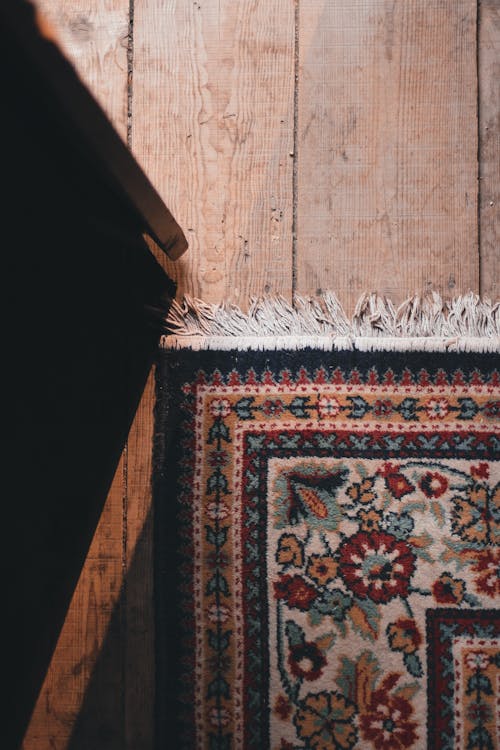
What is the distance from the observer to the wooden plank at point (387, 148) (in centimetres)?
76

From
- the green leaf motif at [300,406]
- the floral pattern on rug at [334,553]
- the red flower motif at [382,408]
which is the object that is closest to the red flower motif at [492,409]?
the floral pattern on rug at [334,553]

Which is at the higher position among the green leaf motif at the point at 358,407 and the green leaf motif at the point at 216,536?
the green leaf motif at the point at 358,407

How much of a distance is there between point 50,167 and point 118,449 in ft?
1.26

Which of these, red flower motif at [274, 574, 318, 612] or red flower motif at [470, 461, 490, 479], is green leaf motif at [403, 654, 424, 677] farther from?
red flower motif at [470, 461, 490, 479]

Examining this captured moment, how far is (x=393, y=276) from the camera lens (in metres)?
0.76

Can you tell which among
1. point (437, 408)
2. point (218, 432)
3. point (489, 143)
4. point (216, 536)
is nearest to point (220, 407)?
point (218, 432)

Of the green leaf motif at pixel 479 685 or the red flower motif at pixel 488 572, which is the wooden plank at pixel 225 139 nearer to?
the red flower motif at pixel 488 572

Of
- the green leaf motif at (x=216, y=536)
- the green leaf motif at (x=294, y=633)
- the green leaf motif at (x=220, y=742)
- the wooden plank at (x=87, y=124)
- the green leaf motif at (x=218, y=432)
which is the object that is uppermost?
the wooden plank at (x=87, y=124)

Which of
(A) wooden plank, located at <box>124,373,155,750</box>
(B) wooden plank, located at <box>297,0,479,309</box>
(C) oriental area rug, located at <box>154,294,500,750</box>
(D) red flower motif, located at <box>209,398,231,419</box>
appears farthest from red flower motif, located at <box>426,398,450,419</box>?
(A) wooden plank, located at <box>124,373,155,750</box>

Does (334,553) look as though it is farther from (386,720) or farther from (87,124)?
(87,124)

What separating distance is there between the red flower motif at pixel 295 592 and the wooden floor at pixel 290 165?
6.8 inches

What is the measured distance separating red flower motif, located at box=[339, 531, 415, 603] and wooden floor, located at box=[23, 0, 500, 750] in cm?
26

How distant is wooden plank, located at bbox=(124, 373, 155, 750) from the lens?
2.44 feet

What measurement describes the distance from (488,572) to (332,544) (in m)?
0.20
